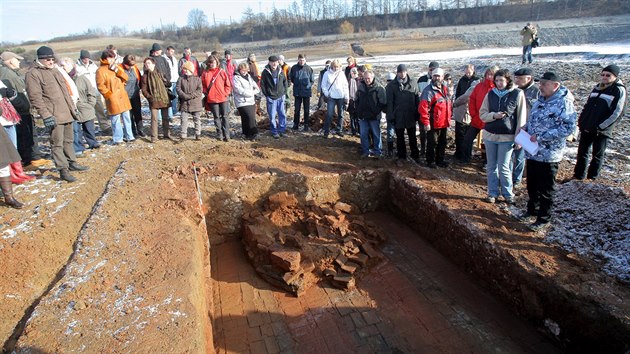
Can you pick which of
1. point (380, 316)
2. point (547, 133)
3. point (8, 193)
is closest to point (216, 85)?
point (8, 193)

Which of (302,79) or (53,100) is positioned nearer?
(53,100)

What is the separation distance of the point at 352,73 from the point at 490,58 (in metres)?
13.1

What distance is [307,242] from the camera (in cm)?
574

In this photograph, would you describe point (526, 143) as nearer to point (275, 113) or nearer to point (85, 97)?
point (275, 113)

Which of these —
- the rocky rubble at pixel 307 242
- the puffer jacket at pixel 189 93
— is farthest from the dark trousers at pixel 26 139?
the rocky rubble at pixel 307 242

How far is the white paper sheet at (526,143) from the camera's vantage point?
4.50 meters

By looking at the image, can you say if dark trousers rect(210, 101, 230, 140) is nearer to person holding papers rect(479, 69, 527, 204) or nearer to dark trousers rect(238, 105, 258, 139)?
dark trousers rect(238, 105, 258, 139)

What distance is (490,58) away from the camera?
60.8 ft

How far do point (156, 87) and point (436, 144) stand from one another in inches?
222

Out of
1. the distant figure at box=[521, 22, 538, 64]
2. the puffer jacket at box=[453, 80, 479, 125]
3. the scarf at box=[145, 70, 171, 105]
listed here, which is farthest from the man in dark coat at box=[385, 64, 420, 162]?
the distant figure at box=[521, 22, 538, 64]

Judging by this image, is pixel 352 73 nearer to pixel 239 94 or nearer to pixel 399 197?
pixel 239 94

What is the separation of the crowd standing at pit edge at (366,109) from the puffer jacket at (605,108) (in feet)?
0.04

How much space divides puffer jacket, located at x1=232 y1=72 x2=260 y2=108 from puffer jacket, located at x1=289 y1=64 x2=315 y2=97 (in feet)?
3.41

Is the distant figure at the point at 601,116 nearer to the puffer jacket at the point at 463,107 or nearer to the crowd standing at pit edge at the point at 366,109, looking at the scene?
the crowd standing at pit edge at the point at 366,109
